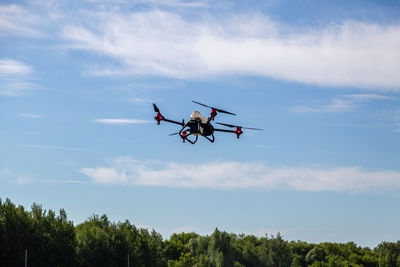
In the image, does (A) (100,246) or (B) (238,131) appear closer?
(B) (238,131)

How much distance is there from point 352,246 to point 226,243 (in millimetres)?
79628

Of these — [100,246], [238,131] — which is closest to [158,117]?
[238,131]

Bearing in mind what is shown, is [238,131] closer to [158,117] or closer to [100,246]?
[158,117]

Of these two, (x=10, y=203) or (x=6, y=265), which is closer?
(x=6, y=265)

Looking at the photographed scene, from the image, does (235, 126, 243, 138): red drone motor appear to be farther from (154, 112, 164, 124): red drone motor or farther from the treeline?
the treeline

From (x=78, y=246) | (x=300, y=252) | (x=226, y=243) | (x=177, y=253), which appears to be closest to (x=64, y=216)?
(x=78, y=246)

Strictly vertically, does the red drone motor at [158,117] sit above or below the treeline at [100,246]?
above

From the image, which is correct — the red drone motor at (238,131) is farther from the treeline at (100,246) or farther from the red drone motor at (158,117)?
the treeline at (100,246)

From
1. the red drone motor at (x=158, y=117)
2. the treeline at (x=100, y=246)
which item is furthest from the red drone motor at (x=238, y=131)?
the treeline at (x=100, y=246)

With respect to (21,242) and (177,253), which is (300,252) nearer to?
(177,253)

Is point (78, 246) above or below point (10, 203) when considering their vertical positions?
below

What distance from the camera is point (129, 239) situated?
303ft

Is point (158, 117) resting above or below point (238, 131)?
above

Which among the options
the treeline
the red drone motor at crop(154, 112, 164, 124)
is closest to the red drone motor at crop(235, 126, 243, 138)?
the red drone motor at crop(154, 112, 164, 124)
